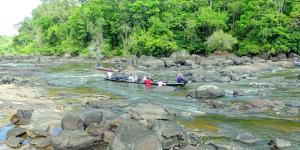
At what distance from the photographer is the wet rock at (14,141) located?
1350 centimetres

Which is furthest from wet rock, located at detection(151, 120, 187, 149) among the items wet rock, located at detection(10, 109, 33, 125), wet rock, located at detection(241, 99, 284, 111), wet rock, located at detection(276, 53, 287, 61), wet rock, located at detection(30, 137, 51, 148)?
wet rock, located at detection(276, 53, 287, 61)

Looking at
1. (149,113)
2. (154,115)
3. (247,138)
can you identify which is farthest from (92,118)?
(247,138)

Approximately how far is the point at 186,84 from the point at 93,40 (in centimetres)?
4818

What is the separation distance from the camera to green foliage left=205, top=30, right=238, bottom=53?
54.3 metres

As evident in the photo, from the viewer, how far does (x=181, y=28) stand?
216 ft

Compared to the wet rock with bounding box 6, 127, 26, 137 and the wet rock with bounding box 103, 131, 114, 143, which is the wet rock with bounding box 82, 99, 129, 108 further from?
the wet rock with bounding box 103, 131, 114, 143

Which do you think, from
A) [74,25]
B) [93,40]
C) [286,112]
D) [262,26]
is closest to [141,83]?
[286,112]

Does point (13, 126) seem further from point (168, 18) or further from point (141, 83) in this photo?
point (168, 18)

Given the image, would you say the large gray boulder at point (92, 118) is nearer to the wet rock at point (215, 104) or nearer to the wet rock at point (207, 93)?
the wet rock at point (215, 104)

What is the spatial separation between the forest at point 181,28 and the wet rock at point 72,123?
141 ft

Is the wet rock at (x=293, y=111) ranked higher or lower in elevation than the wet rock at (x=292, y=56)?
lower

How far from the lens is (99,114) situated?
1509cm

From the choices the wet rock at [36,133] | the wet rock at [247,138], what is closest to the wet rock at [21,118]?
the wet rock at [36,133]

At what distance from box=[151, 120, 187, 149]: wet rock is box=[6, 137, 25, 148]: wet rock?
5301mm
